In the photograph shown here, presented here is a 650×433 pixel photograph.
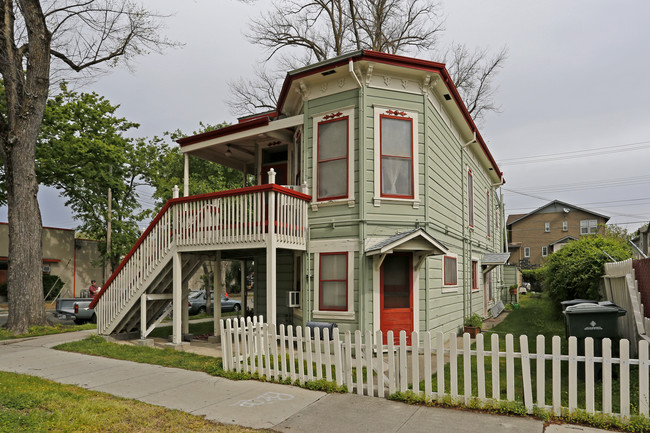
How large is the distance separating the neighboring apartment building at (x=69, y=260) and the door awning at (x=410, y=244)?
30.2 metres

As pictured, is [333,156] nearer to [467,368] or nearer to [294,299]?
[294,299]

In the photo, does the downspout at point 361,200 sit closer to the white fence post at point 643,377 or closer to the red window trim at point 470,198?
the white fence post at point 643,377

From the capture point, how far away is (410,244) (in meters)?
9.73

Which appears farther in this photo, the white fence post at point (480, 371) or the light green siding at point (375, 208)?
the light green siding at point (375, 208)

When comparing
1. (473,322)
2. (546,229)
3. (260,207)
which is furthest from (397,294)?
(546,229)

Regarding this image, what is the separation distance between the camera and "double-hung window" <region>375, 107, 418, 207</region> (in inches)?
409

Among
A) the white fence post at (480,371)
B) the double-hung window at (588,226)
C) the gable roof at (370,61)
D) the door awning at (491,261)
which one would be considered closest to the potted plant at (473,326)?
the door awning at (491,261)

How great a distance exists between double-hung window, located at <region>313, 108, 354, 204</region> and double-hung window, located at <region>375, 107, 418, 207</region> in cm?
64

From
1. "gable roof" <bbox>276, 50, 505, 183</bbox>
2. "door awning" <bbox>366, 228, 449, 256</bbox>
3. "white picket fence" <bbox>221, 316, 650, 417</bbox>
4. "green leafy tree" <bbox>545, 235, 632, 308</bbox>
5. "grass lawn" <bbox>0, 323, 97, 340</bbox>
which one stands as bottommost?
"grass lawn" <bbox>0, 323, 97, 340</bbox>

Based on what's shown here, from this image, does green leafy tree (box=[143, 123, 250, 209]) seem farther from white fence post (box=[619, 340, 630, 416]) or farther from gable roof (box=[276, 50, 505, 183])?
white fence post (box=[619, 340, 630, 416])

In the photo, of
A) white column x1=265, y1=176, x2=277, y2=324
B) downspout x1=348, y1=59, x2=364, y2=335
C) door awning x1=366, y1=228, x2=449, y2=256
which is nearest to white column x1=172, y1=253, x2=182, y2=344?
white column x1=265, y1=176, x2=277, y2=324

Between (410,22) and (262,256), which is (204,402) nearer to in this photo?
(262,256)

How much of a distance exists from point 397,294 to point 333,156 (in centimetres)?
352

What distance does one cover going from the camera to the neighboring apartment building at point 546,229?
57.9 metres
